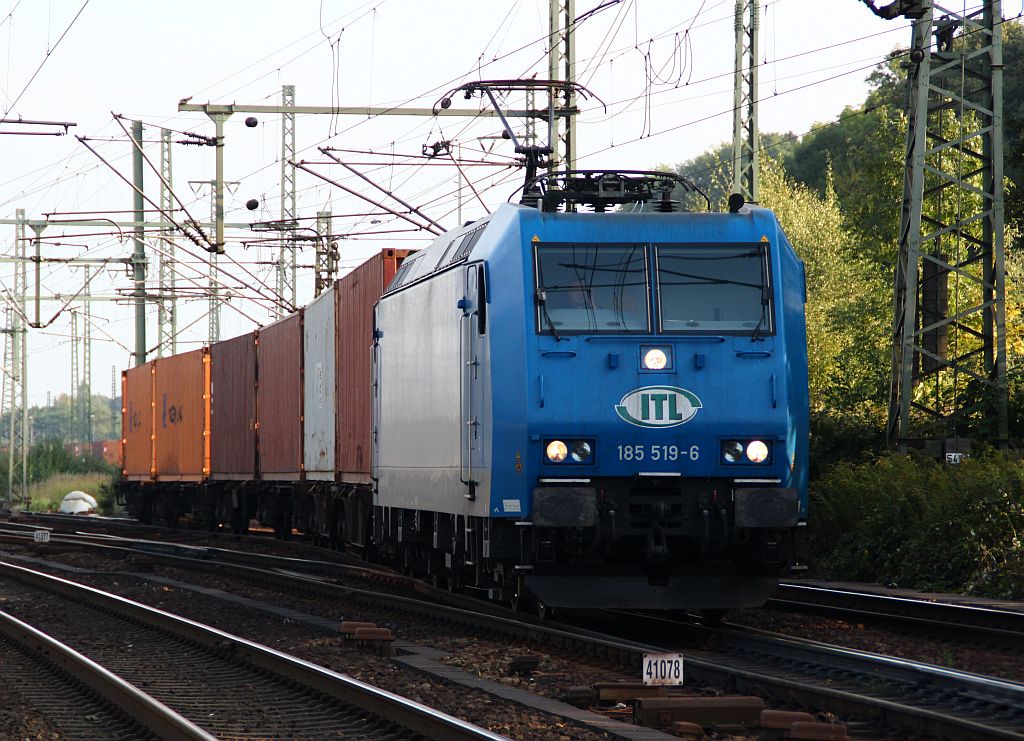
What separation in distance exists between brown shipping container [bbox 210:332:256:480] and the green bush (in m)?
12.3

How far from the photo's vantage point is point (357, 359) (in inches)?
798

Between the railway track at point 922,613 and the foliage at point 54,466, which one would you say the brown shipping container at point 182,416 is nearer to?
the railway track at point 922,613

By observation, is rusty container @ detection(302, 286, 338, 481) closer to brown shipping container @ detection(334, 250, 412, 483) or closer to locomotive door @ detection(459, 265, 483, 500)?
brown shipping container @ detection(334, 250, 412, 483)

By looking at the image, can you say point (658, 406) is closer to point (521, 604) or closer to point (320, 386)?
point (521, 604)

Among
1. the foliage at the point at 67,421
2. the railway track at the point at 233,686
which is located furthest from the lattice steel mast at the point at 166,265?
the foliage at the point at 67,421

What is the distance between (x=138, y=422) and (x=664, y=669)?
31.4m

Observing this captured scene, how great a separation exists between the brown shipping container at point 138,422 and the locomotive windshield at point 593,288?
26.8 m

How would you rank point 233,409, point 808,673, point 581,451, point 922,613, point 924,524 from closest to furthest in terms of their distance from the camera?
point 808,673
point 581,451
point 922,613
point 924,524
point 233,409

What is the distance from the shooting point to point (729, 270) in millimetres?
11945

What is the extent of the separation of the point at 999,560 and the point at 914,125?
647cm

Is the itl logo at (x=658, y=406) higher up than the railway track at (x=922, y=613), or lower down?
higher up

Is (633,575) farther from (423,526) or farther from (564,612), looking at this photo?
(423,526)

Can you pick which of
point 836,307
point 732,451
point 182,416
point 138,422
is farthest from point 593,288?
point 836,307

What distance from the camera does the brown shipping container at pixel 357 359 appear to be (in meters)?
19.0
